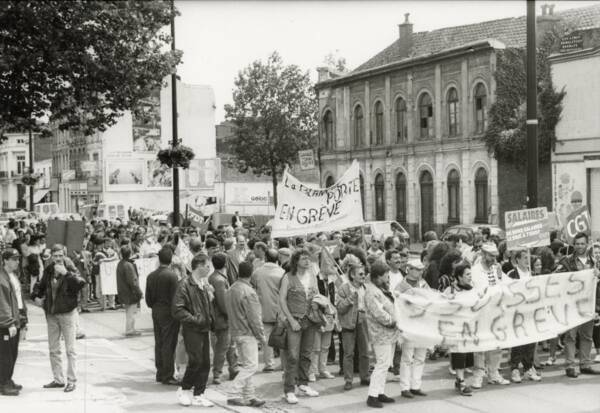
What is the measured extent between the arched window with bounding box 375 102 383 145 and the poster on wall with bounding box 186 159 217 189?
9.38 meters

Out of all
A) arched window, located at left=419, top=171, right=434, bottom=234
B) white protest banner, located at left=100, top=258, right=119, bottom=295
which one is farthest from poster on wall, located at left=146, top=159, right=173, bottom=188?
white protest banner, located at left=100, top=258, right=119, bottom=295

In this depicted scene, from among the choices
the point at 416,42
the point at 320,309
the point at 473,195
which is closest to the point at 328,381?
the point at 320,309

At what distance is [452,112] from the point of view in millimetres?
41125

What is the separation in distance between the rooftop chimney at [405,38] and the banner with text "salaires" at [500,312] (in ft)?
119

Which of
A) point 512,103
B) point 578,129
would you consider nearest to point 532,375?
point 578,129

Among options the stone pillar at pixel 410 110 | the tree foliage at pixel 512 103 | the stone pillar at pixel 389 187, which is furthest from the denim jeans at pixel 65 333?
the stone pillar at pixel 389 187

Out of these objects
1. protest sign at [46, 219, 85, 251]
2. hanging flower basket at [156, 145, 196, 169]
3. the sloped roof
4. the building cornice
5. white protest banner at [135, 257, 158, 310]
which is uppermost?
the sloped roof

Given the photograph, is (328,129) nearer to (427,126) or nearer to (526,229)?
(427,126)

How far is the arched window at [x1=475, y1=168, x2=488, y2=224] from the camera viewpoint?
3866 cm

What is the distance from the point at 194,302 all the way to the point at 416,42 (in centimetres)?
3827

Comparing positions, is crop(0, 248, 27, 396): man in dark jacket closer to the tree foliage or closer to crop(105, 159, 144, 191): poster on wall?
the tree foliage

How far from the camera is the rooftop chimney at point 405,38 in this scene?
4652 centimetres

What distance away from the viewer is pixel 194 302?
10094 millimetres

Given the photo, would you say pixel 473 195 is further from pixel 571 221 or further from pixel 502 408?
pixel 502 408
